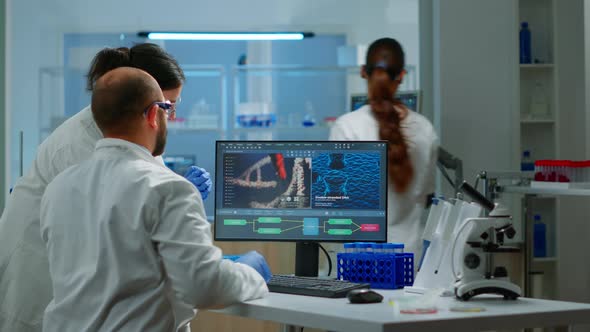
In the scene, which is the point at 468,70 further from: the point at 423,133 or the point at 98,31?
the point at 98,31

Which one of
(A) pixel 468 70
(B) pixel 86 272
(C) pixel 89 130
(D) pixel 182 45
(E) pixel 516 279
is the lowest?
(E) pixel 516 279

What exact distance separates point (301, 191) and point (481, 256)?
2.29 ft

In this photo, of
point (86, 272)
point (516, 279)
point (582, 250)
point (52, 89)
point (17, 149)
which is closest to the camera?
point (86, 272)

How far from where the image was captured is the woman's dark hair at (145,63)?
97.2 inches

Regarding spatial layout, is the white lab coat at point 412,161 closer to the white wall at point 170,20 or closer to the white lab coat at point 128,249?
the white lab coat at point 128,249

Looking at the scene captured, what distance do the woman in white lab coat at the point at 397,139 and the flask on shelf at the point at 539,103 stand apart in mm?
1969

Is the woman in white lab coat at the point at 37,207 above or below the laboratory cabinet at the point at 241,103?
below

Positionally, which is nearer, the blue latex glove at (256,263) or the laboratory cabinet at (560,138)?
the blue latex glove at (256,263)

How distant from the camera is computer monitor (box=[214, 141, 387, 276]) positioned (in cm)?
268

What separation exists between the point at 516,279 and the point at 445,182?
3.06 ft

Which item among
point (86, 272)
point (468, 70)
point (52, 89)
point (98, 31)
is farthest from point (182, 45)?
point (86, 272)

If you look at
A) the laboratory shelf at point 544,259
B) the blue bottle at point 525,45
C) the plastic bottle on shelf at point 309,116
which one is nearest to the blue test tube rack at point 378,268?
the laboratory shelf at point 544,259

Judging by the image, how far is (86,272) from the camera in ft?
6.31

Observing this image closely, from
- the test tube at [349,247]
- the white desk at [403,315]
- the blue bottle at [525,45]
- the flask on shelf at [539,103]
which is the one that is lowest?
the white desk at [403,315]
